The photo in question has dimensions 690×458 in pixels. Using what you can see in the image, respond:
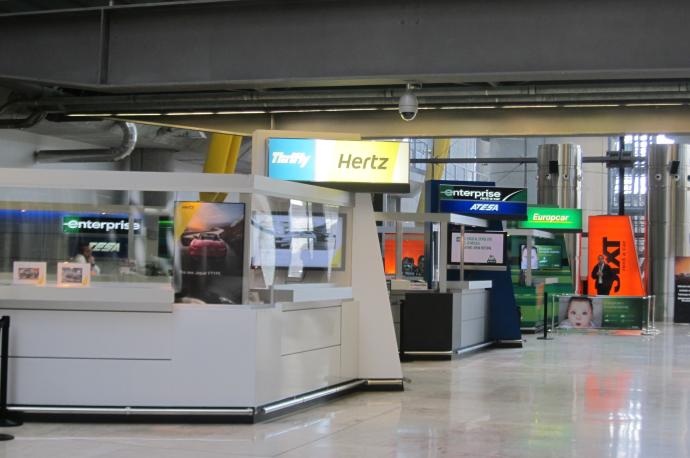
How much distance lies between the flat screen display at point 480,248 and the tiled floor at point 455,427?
3677 millimetres

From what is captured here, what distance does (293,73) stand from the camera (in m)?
9.25

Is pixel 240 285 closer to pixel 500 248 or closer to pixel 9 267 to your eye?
pixel 9 267

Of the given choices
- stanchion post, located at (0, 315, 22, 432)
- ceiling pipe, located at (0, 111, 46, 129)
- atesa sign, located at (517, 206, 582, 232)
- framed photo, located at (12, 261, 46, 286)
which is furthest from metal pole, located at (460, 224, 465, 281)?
atesa sign, located at (517, 206, 582, 232)

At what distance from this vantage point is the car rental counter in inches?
282

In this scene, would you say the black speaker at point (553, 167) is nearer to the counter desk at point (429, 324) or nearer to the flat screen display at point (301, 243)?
the counter desk at point (429, 324)

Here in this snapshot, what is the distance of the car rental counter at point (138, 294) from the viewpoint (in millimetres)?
7156

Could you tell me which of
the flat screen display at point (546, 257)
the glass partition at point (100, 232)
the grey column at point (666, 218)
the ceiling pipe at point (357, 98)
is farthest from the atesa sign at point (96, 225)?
the grey column at point (666, 218)

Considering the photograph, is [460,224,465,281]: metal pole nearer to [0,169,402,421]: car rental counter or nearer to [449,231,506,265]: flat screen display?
[449,231,506,265]: flat screen display

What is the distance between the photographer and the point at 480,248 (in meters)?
14.9

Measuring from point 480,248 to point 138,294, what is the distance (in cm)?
856

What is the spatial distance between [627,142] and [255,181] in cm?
2939

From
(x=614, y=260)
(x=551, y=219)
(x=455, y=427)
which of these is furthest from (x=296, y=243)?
(x=551, y=219)

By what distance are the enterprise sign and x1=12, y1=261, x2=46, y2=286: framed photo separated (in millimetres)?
2878

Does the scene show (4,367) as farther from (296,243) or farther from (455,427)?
(455,427)
